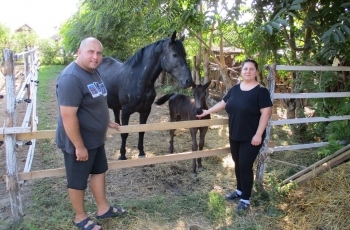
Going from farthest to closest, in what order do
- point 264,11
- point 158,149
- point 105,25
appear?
point 105,25 < point 158,149 < point 264,11

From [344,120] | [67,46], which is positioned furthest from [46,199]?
[67,46]

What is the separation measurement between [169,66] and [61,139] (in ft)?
7.02

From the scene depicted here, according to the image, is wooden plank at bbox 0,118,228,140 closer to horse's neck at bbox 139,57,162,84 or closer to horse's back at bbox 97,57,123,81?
horse's neck at bbox 139,57,162,84

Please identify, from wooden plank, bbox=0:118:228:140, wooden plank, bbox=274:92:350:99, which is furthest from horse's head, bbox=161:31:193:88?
wooden plank, bbox=274:92:350:99

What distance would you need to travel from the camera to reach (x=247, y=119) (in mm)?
3104

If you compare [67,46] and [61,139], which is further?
[67,46]

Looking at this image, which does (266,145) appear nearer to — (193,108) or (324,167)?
(324,167)

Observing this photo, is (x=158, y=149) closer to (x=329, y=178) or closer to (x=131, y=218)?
(x=131, y=218)

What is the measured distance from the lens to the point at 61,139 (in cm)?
254

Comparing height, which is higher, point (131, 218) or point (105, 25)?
point (105, 25)

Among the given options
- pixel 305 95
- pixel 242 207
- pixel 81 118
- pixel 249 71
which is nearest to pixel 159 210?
pixel 242 207

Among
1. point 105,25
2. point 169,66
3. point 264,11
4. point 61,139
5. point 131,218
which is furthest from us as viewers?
point 105,25

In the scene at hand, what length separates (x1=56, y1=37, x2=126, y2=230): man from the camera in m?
2.29

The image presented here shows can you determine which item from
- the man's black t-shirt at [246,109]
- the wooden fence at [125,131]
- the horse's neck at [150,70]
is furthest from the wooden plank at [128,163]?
the horse's neck at [150,70]
